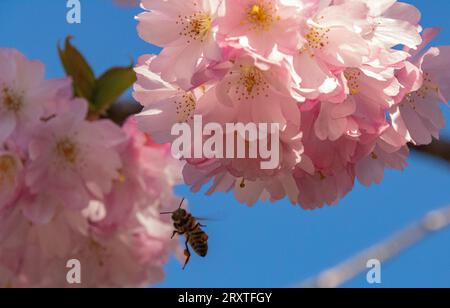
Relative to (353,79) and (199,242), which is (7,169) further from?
(353,79)

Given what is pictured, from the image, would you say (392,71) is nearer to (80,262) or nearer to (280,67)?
(280,67)

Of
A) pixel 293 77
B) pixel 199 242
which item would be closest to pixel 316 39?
pixel 293 77

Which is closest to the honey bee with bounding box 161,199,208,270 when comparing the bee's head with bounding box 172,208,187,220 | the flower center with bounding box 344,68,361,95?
the bee's head with bounding box 172,208,187,220

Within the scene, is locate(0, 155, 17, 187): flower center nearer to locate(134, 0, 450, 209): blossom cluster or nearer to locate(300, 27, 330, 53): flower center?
locate(134, 0, 450, 209): blossom cluster

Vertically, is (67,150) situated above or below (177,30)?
above
